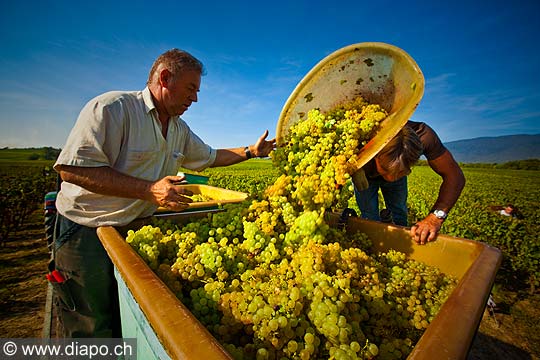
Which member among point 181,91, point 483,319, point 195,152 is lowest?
point 483,319

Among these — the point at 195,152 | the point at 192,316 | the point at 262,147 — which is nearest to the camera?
the point at 192,316

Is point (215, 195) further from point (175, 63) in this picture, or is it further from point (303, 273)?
point (303, 273)

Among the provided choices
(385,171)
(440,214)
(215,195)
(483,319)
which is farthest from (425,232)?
(483,319)

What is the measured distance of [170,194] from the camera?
172cm

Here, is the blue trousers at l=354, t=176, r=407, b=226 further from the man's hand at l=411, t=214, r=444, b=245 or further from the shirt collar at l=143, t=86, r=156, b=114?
the shirt collar at l=143, t=86, r=156, b=114

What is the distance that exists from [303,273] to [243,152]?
2.26 meters

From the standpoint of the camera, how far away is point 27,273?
19.8ft

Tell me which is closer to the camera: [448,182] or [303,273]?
[303,273]

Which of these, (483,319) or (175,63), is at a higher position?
(175,63)

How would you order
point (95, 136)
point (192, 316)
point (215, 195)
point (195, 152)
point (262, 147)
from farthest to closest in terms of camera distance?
point (215, 195)
point (262, 147)
point (195, 152)
point (95, 136)
point (192, 316)

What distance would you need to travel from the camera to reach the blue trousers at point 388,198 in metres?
3.47

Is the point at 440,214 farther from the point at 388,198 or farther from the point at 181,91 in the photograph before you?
the point at 181,91

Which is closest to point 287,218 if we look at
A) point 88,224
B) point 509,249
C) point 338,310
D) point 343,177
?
point 343,177

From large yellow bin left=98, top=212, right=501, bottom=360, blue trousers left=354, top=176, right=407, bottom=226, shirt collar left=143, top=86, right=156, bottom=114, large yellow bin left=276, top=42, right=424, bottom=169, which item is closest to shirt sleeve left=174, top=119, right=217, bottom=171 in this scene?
shirt collar left=143, top=86, right=156, bottom=114
